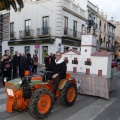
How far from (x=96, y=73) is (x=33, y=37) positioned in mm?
21245

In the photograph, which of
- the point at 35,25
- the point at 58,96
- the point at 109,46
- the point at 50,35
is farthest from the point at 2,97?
the point at 109,46

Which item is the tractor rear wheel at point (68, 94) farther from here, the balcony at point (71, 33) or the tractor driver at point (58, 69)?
the balcony at point (71, 33)

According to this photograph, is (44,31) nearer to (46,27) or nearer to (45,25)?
(46,27)

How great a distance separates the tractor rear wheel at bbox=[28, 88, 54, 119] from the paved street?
9.6 inches

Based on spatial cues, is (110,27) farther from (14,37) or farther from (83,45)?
(83,45)

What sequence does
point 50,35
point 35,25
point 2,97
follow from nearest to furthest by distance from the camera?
point 2,97, point 50,35, point 35,25

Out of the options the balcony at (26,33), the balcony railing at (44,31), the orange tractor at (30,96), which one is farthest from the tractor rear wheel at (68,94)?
the balcony at (26,33)

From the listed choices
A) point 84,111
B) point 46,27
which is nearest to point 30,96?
point 84,111

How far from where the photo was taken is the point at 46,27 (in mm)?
27172

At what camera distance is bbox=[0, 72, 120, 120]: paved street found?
559 centimetres

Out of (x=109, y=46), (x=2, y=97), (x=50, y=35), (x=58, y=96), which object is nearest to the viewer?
(x=58, y=96)

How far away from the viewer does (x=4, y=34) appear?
32.9 metres

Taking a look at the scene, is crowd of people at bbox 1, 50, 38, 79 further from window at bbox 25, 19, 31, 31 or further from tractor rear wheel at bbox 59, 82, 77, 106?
window at bbox 25, 19, 31, 31

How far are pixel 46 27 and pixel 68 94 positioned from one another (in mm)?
21254
